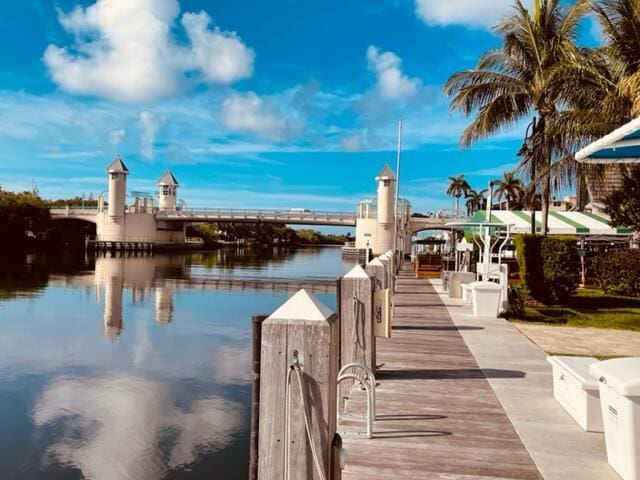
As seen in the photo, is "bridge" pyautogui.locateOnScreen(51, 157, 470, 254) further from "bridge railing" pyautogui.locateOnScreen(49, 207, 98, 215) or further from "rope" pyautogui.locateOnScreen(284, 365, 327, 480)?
"rope" pyautogui.locateOnScreen(284, 365, 327, 480)

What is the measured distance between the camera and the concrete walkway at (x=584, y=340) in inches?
389

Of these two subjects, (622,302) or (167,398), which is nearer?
(167,398)

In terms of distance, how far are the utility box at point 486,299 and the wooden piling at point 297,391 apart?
436 inches

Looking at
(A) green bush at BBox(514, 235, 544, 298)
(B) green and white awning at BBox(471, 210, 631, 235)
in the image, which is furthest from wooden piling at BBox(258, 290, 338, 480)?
(B) green and white awning at BBox(471, 210, 631, 235)

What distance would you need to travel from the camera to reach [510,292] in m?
14.3

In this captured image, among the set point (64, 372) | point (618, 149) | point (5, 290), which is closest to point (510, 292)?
point (618, 149)

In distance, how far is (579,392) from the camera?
558 cm

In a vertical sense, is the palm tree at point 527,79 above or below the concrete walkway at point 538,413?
above

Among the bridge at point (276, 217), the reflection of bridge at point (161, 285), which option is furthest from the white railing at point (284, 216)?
the reflection of bridge at point (161, 285)

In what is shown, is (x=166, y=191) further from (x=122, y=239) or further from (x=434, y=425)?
(x=434, y=425)

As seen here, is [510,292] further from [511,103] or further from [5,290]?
[5,290]

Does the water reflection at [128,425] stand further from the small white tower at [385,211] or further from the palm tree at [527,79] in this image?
the small white tower at [385,211]

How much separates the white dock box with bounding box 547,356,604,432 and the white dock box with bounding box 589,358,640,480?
37.0 inches

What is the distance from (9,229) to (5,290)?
1941 inches
